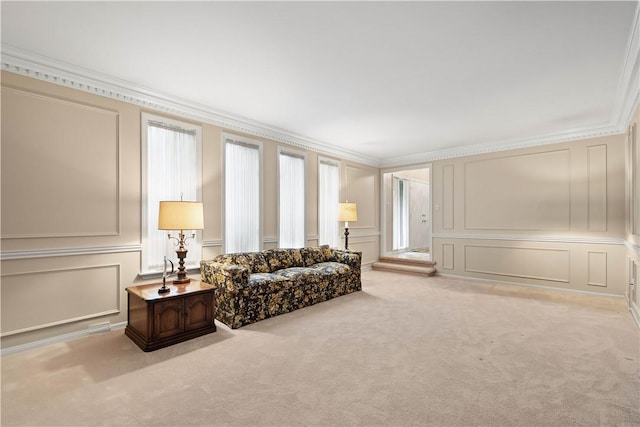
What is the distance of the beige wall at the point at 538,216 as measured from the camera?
4.82 m

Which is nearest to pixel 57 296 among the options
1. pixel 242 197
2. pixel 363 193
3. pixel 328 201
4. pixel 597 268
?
pixel 242 197

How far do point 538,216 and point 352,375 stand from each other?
4.81 meters

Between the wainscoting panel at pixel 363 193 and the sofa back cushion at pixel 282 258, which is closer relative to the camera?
the sofa back cushion at pixel 282 258

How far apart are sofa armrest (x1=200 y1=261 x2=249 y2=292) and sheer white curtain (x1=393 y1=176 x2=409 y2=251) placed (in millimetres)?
5396

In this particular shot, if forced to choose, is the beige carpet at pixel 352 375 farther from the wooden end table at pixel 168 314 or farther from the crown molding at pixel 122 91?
the crown molding at pixel 122 91

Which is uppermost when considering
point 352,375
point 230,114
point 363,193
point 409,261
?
point 230,114

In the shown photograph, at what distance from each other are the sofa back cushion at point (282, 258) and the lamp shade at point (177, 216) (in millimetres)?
1469

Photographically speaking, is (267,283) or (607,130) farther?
(607,130)

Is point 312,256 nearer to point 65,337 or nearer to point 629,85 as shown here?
point 65,337

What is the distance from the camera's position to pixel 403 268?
6.66m

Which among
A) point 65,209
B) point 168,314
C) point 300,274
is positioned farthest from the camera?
point 300,274

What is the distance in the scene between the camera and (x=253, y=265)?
170 inches

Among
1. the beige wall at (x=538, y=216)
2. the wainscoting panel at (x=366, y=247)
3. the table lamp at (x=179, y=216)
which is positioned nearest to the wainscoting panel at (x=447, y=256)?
the beige wall at (x=538, y=216)

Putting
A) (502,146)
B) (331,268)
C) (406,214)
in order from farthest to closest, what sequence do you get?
1. (406,214)
2. (502,146)
3. (331,268)
